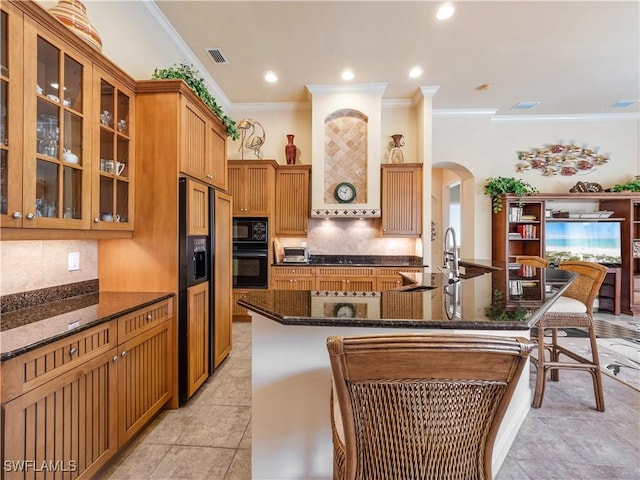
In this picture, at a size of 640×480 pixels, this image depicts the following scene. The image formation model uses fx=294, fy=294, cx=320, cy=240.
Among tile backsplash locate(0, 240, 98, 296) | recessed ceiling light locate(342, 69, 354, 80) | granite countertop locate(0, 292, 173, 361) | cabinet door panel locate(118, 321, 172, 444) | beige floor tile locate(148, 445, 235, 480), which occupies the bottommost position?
beige floor tile locate(148, 445, 235, 480)

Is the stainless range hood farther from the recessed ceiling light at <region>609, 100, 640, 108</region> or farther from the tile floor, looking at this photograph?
the recessed ceiling light at <region>609, 100, 640, 108</region>

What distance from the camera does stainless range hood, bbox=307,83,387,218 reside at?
4410 mm

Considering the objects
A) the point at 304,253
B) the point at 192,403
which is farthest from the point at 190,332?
the point at 304,253

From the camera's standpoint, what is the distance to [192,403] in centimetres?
230

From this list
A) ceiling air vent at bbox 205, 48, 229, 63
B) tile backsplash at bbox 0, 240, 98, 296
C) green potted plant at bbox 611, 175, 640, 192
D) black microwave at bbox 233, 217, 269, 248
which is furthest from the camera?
green potted plant at bbox 611, 175, 640, 192

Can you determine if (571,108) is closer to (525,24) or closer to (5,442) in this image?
(525,24)

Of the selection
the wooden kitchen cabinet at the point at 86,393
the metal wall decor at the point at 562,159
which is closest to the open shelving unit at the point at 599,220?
the metal wall decor at the point at 562,159

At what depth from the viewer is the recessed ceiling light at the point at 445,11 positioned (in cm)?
275

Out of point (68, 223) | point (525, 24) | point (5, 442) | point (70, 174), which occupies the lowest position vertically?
point (5, 442)

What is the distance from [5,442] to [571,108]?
285 inches

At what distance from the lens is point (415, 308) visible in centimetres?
127

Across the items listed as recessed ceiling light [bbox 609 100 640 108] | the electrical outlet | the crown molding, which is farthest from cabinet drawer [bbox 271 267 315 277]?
recessed ceiling light [bbox 609 100 640 108]

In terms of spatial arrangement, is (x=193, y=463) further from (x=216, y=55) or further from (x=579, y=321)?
(x=216, y=55)

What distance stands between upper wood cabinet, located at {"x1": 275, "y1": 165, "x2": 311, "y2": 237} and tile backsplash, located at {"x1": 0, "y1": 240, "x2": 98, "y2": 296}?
273cm
